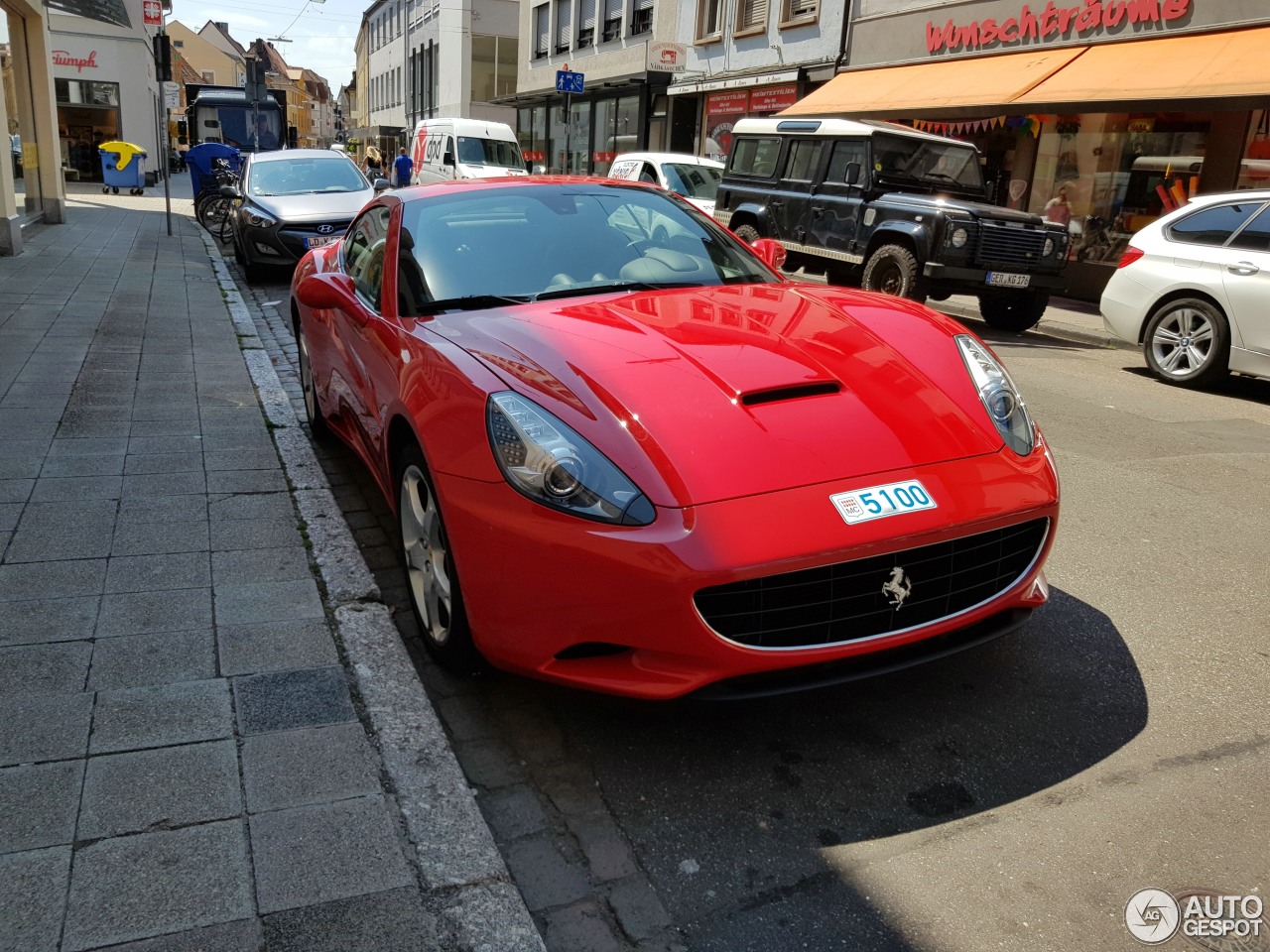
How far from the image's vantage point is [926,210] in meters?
11.1

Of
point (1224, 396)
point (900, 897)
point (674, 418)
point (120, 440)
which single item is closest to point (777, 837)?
point (900, 897)

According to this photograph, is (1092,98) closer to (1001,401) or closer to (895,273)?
(895,273)

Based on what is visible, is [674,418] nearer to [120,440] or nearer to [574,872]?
[574,872]

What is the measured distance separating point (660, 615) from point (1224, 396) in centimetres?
751

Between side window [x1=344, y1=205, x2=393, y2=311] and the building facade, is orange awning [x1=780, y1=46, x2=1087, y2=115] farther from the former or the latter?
side window [x1=344, y1=205, x2=393, y2=311]

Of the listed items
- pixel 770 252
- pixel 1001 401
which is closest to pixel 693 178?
pixel 770 252

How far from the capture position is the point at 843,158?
1240 centimetres

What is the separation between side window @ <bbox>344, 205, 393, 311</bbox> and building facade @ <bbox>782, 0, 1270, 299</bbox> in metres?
10.9

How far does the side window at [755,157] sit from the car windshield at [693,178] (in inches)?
61.4

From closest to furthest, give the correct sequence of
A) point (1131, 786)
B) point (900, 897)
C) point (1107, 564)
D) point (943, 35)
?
1. point (900, 897)
2. point (1131, 786)
3. point (1107, 564)
4. point (943, 35)

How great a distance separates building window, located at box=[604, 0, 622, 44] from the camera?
107ft

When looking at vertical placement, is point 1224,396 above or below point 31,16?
below

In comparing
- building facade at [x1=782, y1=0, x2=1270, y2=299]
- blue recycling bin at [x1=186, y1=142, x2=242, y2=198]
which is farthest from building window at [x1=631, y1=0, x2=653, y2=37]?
blue recycling bin at [x1=186, y1=142, x2=242, y2=198]

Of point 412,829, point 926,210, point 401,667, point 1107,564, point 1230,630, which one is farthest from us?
point 926,210
